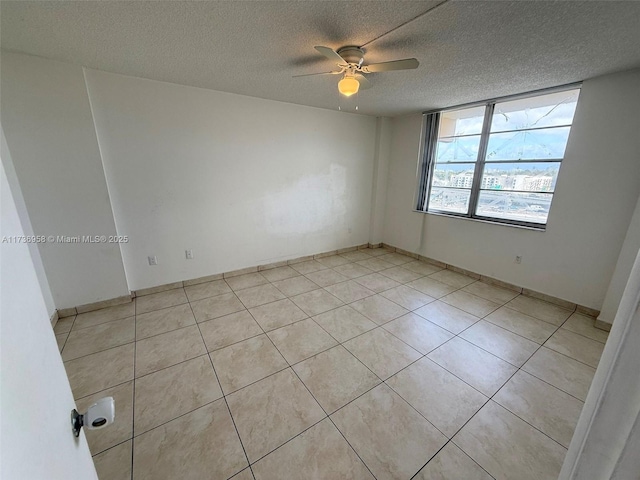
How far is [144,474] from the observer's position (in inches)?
50.7

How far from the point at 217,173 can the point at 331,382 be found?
2728 mm

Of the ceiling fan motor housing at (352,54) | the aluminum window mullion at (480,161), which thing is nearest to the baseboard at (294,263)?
the aluminum window mullion at (480,161)

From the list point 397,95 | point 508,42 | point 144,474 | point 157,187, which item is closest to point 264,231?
point 157,187

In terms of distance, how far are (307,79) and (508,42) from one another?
1.70 meters

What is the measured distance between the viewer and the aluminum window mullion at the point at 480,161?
3315 millimetres

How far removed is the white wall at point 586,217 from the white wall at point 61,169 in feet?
15.0

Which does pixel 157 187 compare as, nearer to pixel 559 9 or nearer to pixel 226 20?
pixel 226 20

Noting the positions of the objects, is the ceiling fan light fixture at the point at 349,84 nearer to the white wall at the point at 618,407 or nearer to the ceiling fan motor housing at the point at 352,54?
the ceiling fan motor housing at the point at 352,54

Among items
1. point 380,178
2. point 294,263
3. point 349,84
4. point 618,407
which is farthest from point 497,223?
point 618,407

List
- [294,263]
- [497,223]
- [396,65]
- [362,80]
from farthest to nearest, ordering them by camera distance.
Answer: [294,263], [497,223], [362,80], [396,65]

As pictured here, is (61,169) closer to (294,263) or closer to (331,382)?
(294,263)

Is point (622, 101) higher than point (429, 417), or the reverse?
point (622, 101)

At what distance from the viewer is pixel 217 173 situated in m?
3.24

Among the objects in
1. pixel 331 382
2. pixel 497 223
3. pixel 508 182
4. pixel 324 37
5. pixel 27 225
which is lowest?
pixel 331 382
